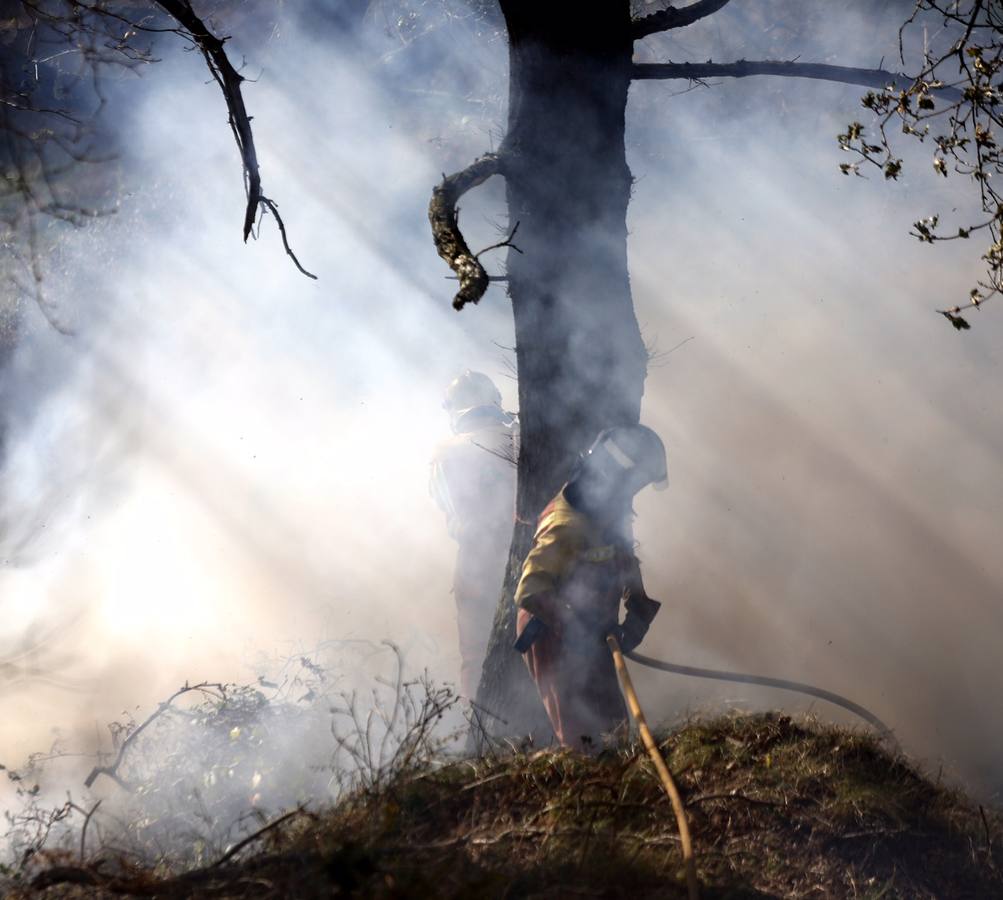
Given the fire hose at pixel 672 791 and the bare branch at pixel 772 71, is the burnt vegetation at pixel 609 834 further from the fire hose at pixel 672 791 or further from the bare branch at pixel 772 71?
the bare branch at pixel 772 71

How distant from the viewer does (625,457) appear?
4742 millimetres

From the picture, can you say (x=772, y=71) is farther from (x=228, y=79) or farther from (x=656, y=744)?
(x=656, y=744)

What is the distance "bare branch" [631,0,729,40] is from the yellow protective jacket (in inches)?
96.9

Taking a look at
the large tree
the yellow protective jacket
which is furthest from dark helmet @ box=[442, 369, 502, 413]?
the yellow protective jacket

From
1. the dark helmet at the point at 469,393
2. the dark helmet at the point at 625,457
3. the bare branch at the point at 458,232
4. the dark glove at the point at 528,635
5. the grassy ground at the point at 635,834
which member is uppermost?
the dark helmet at the point at 469,393

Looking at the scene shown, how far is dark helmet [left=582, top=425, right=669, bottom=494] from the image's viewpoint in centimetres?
475

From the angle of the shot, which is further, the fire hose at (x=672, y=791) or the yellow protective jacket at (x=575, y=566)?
the yellow protective jacket at (x=575, y=566)

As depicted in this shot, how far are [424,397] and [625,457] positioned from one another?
6484 mm

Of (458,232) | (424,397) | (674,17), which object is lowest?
(458,232)

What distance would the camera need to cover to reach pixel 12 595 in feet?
32.9

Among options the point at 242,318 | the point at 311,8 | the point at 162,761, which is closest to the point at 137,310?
the point at 242,318

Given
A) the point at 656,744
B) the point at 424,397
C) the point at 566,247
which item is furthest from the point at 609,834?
the point at 424,397

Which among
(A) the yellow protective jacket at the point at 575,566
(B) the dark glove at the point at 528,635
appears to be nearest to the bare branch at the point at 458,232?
(A) the yellow protective jacket at the point at 575,566

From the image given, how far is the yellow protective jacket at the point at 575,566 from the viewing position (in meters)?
4.59
